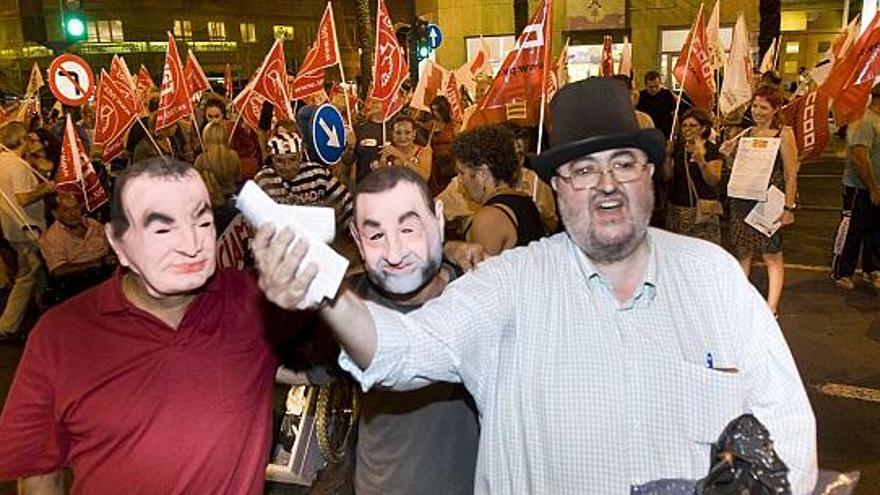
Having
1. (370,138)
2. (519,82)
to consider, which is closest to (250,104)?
(370,138)

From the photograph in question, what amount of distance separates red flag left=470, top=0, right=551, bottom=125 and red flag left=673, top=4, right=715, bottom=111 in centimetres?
273

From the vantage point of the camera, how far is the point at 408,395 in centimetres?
261

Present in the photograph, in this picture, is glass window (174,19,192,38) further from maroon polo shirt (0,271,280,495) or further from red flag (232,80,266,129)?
maroon polo shirt (0,271,280,495)

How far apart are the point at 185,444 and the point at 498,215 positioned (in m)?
2.24

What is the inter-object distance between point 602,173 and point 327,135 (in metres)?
6.24

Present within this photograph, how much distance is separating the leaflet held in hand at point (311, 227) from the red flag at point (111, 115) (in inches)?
335

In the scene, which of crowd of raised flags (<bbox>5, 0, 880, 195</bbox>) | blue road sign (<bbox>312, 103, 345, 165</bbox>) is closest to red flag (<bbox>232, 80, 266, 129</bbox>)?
crowd of raised flags (<bbox>5, 0, 880, 195</bbox>)

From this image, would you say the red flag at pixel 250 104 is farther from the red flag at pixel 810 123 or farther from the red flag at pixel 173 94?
Answer: the red flag at pixel 810 123

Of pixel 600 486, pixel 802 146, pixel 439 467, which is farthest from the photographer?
pixel 802 146

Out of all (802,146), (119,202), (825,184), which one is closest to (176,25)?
(825,184)

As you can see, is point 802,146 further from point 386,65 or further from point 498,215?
point 498,215

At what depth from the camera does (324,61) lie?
9914mm

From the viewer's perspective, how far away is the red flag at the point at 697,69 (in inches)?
364

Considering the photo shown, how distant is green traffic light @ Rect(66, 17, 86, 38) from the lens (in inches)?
621
